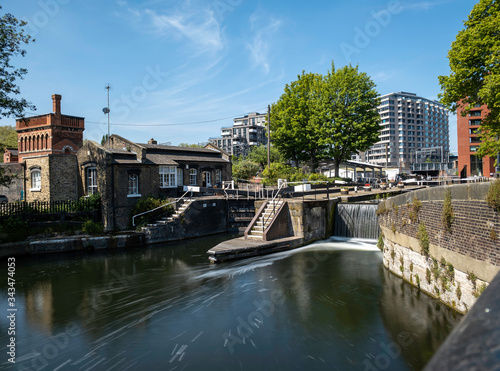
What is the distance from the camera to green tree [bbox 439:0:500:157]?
57.2ft

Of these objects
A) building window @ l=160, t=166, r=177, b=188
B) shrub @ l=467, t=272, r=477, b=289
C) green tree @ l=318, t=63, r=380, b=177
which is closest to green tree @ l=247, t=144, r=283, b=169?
A: green tree @ l=318, t=63, r=380, b=177

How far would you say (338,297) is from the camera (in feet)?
37.0

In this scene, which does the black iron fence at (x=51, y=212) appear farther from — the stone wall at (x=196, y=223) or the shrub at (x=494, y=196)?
the shrub at (x=494, y=196)

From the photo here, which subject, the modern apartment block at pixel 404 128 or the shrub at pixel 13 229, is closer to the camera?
the shrub at pixel 13 229

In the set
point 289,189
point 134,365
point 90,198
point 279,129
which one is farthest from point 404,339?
point 279,129

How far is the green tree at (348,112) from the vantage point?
123 feet

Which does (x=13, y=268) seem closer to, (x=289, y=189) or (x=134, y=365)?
(x=134, y=365)

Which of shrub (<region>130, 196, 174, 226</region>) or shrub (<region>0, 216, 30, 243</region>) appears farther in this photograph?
shrub (<region>130, 196, 174, 226</region>)

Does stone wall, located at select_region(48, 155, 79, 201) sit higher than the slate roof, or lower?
lower

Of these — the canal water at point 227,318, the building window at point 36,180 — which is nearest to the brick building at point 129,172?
the building window at point 36,180

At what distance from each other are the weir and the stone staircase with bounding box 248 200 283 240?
4.32 metres

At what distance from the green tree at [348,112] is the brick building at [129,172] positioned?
15672 mm

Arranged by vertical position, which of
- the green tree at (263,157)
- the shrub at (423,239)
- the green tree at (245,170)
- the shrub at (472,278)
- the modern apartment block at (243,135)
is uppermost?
the modern apartment block at (243,135)

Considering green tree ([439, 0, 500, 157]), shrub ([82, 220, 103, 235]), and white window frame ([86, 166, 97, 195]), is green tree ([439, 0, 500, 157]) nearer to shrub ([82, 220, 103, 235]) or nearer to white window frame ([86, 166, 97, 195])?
shrub ([82, 220, 103, 235])
